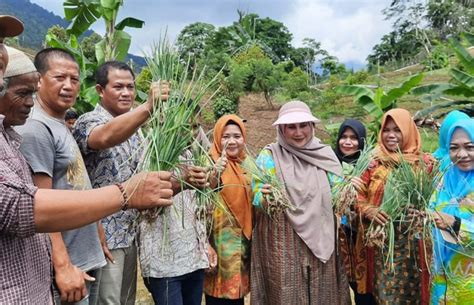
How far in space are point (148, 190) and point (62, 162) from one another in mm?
729

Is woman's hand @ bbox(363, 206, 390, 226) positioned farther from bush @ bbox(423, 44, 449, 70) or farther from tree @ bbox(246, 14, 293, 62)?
tree @ bbox(246, 14, 293, 62)

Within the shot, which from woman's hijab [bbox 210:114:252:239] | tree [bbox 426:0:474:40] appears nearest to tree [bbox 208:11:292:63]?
tree [bbox 426:0:474:40]

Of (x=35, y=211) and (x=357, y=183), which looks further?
(x=357, y=183)

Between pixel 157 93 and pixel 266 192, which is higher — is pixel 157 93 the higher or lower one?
Result: the higher one

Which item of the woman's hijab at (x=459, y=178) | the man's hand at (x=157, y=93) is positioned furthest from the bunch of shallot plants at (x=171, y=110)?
the woman's hijab at (x=459, y=178)

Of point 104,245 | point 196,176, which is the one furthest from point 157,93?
point 104,245

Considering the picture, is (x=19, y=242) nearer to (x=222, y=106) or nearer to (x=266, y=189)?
(x=266, y=189)

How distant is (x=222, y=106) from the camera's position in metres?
11.2

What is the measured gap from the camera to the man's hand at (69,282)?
5.44 feet

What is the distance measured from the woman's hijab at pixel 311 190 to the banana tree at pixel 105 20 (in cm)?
379

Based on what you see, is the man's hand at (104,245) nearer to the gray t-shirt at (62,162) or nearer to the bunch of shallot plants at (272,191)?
the gray t-shirt at (62,162)

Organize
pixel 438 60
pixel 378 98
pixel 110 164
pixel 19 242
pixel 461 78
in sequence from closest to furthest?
pixel 19 242 → pixel 110 164 → pixel 378 98 → pixel 461 78 → pixel 438 60

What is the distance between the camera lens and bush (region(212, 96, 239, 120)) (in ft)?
36.0

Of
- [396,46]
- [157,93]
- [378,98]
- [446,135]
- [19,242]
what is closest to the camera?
[19,242]
